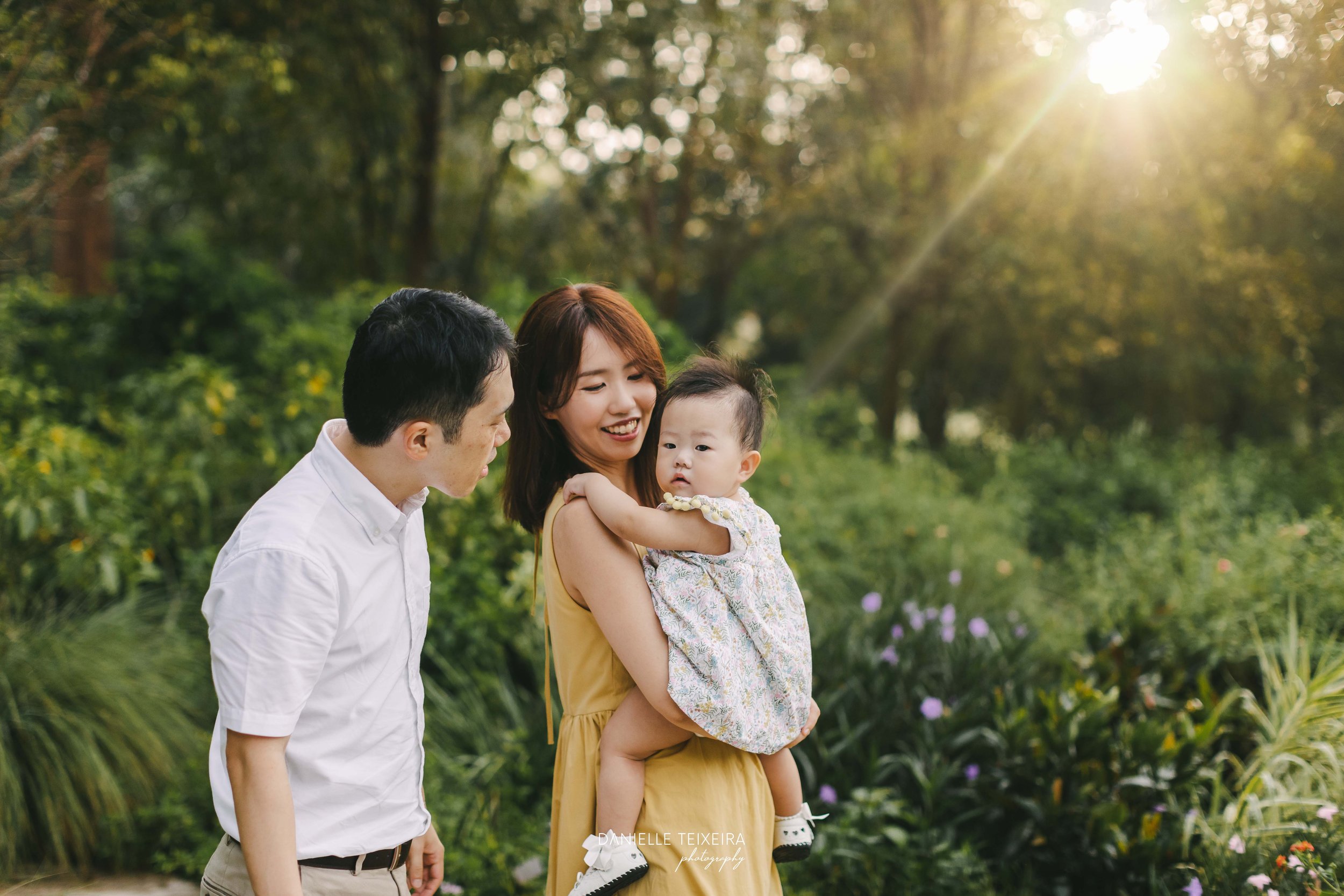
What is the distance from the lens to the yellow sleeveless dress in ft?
5.51

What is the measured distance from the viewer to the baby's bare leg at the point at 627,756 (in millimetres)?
1706

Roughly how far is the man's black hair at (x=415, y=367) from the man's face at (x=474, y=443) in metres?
0.01

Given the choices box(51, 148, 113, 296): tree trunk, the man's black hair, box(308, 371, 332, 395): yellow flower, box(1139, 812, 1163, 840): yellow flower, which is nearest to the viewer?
the man's black hair

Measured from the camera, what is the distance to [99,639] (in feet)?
12.5

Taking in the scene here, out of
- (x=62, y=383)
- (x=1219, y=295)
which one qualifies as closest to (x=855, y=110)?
(x=1219, y=295)

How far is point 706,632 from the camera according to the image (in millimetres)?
1694

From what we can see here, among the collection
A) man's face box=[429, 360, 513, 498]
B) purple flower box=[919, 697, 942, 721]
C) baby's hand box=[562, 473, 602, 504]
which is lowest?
purple flower box=[919, 697, 942, 721]

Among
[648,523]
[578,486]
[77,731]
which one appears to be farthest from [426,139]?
[648,523]

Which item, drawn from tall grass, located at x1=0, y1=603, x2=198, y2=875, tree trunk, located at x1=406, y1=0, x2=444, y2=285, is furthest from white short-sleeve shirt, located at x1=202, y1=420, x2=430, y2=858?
tree trunk, located at x1=406, y1=0, x2=444, y2=285

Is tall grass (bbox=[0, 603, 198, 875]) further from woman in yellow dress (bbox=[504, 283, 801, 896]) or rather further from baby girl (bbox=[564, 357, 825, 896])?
baby girl (bbox=[564, 357, 825, 896])

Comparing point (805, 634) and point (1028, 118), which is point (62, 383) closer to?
point (805, 634)

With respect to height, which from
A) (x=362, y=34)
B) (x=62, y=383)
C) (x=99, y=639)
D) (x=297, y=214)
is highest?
(x=362, y=34)

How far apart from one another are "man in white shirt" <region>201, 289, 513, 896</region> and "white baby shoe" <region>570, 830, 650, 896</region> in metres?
0.34

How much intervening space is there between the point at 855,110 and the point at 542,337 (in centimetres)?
1259
